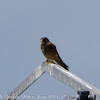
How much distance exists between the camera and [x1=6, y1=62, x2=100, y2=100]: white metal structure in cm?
266

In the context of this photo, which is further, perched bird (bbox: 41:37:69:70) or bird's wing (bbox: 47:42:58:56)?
bird's wing (bbox: 47:42:58:56)

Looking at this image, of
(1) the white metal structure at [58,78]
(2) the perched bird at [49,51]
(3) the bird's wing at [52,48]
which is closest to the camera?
(1) the white metal structure at [58,78]

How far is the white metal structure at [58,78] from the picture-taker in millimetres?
2656

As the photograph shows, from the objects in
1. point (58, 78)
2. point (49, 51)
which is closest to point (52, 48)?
point (49, 51)

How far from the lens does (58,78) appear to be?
3.08 metres

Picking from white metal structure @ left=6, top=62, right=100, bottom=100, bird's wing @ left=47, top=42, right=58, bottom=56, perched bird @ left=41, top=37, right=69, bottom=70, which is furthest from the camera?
bird's wing @ left=47, top=42, right=58, bottom=56

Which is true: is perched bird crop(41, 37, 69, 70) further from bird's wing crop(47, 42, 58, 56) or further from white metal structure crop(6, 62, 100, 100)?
white metal structure crop(6, 62, 100, 100)

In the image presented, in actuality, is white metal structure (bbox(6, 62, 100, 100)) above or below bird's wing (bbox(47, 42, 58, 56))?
below

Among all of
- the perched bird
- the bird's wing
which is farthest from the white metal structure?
the bird's wing

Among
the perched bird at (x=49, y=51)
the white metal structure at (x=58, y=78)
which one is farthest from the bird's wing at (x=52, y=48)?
the white metal structure at (x=58, y=78)

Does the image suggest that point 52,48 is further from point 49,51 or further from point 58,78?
point 58,78

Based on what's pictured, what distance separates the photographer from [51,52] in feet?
27.6

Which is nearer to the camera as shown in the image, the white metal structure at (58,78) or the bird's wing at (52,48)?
the white metal structure at (58,78)

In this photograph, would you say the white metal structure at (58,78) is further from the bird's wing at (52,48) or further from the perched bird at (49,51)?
the bird's wing at (52,48)
